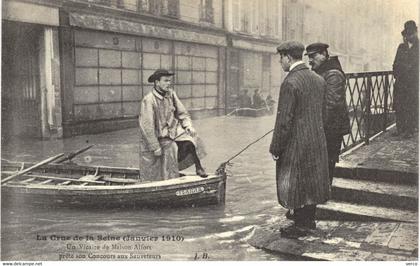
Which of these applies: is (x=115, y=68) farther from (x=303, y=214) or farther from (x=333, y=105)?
(x=303, y=214)

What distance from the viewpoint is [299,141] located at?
4281 millimetres

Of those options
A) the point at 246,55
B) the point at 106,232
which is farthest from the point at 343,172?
the point at 246,55

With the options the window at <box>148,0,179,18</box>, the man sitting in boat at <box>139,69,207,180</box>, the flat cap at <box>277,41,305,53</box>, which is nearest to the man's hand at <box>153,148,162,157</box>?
the man sitting in boat at <box>139,69,207,180</box>

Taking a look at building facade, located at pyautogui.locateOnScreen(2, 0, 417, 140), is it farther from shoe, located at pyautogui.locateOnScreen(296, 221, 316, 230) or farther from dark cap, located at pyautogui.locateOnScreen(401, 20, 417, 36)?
shoe, located at pyautogui.locateOnScreen(296, 221, 316, 230)

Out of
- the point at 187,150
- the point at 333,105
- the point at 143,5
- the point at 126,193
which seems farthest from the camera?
the point at 143,5

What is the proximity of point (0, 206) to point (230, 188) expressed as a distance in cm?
322

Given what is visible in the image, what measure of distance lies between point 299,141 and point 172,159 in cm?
232

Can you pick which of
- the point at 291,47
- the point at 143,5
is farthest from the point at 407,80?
the point at 143,5

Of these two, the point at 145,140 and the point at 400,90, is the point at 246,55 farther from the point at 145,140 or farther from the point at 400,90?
the point at 145,140

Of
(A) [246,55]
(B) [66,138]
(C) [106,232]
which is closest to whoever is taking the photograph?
(C) [106,232]

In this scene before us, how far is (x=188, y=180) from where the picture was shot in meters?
5.91

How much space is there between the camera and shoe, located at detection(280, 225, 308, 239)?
175 inches

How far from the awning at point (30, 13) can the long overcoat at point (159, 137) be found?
5935mm

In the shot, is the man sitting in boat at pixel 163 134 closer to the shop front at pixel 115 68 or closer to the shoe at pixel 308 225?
the shoe at pixel 308 225
